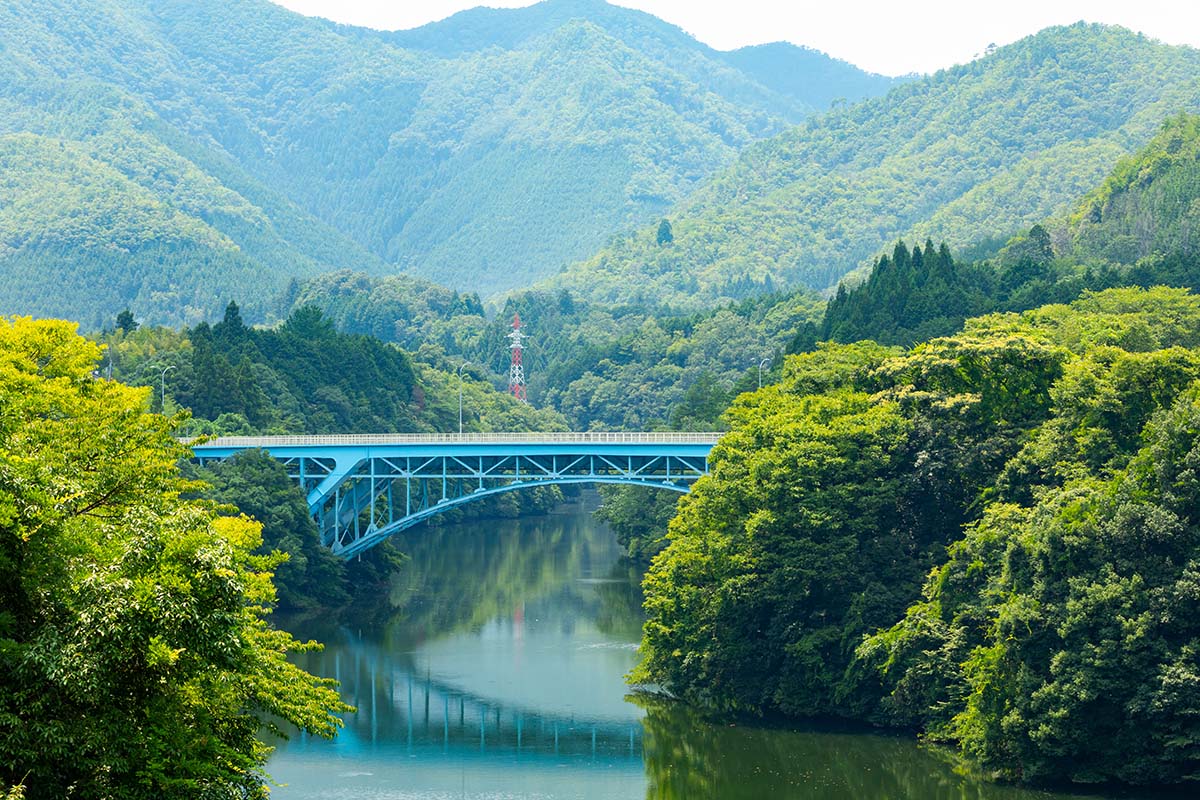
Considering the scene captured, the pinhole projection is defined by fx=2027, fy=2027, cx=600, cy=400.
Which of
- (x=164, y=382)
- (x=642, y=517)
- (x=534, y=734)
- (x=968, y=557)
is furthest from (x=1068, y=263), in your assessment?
(x=534, y=734)

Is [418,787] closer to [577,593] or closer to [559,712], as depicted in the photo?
[559,712]

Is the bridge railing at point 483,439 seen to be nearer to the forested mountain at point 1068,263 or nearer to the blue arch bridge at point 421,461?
the blue arch bridge at point 421,461

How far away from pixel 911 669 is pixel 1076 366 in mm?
10904

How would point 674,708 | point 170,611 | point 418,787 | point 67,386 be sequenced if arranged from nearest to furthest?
point 170,611 < point 67,386 < point 418,787 < point 674,708

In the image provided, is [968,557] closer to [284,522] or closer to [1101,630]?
[1101,630]

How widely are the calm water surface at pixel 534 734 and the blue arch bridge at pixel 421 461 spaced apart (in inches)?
189

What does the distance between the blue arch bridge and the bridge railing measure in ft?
0.15

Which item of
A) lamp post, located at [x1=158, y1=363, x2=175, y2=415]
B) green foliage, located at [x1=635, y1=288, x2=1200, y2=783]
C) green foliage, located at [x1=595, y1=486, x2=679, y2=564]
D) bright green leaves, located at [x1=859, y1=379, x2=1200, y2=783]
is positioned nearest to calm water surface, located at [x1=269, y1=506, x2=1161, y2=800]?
bright green leaves, located at [x1=859, y1=379, x2=1200, y2=783]

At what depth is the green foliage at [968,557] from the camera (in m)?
54.4

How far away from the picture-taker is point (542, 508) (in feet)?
509

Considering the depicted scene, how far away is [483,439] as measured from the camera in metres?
96.1

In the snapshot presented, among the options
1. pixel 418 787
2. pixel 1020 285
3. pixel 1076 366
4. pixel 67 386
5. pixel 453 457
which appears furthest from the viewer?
pixel 1020 285

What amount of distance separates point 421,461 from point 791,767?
45324 millimetres

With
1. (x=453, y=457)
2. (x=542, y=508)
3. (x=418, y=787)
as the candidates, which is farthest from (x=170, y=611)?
(x=542, y=508)
